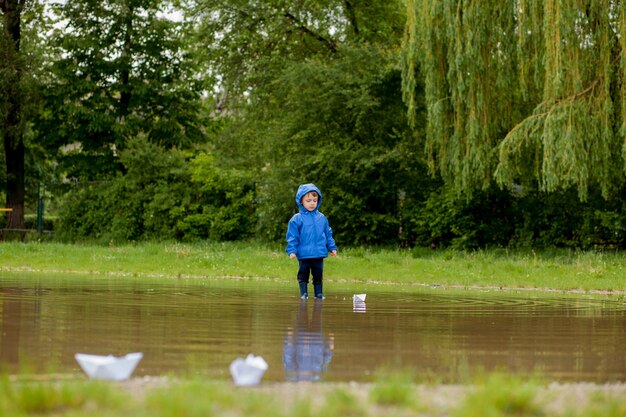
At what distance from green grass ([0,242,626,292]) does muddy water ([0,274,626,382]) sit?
467cm

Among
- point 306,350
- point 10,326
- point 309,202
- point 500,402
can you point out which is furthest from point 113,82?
point 500,402

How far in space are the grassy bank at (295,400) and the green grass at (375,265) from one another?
14.3 metres

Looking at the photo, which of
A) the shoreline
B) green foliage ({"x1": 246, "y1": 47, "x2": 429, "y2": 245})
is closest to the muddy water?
the shoreline

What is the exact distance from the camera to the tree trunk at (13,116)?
126ft

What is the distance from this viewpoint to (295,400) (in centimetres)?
572

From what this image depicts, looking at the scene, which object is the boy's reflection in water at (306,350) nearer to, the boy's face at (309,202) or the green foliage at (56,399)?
the green foliage at (56,399)

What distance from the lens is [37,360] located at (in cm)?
779

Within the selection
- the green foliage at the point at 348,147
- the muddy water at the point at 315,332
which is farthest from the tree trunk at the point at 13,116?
the muddy water at the point at 315,332

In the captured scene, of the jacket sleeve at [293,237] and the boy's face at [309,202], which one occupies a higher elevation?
the boy's face at [309,202]

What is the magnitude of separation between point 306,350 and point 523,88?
697 inches

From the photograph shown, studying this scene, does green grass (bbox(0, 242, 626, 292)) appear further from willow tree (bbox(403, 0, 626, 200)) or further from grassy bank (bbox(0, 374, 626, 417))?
grassy bank (bbox(0, 374, 626, 417))

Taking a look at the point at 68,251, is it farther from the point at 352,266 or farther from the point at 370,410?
the point at 370,410

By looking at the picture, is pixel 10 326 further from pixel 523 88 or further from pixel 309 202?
pixel 523 88

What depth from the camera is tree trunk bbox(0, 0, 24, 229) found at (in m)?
38.4
